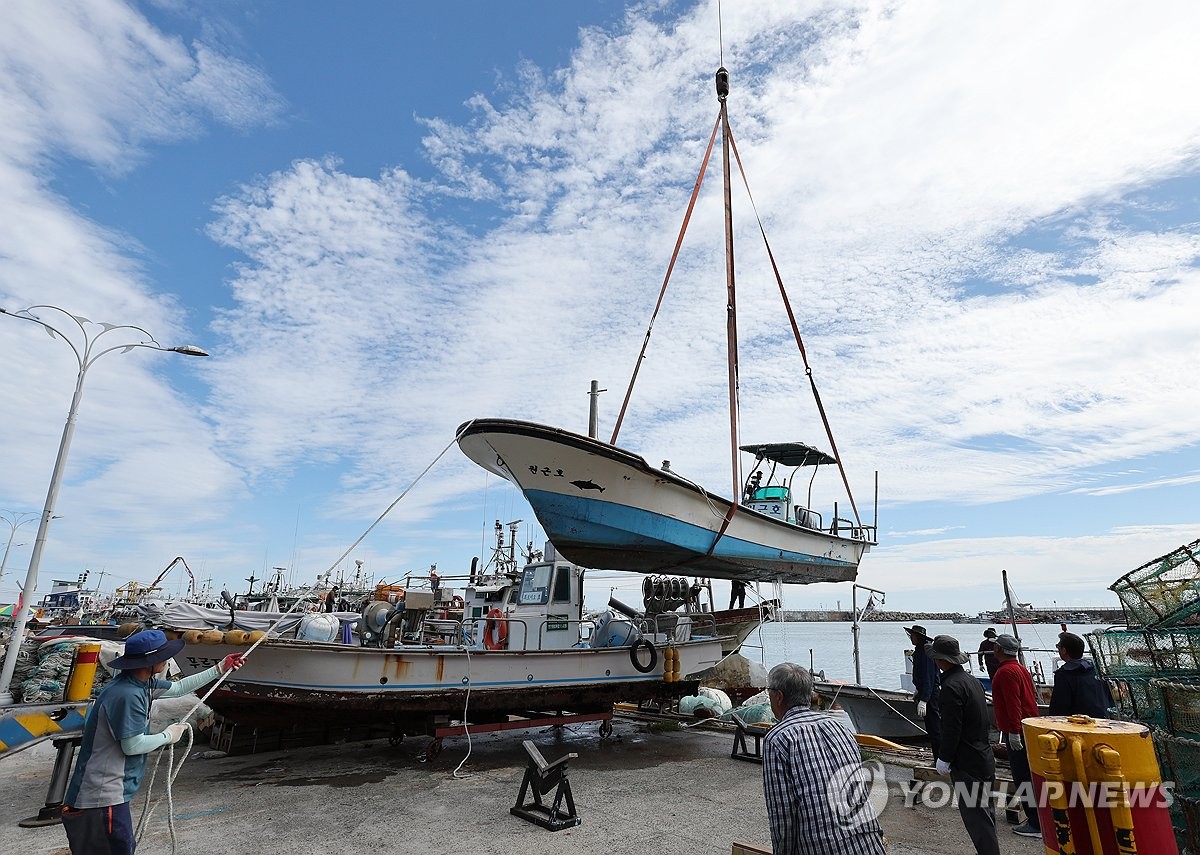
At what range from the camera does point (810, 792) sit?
8.01ft

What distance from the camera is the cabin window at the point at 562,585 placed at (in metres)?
10.2

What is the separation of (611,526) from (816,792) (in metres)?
6.44

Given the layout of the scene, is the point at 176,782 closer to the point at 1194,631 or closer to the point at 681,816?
the point at 681,816

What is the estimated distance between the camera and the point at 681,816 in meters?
5.75

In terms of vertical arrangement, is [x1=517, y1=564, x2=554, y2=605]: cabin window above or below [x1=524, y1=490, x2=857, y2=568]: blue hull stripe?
below

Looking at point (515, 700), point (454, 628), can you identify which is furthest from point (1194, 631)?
point (454, 628)

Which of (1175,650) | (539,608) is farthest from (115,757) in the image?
(539,608)

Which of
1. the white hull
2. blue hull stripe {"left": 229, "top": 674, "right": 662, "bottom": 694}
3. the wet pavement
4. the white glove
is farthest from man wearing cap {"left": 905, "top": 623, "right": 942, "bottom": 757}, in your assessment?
the white glove

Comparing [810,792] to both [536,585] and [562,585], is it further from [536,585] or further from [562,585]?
[536,585]

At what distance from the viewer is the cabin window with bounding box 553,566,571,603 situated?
10211mm

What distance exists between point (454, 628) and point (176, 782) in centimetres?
497

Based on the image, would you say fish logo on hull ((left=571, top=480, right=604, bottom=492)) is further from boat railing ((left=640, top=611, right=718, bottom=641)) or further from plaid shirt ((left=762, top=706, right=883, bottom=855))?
plaid shirt ((left=762, top=706, right=883, bottom=855))

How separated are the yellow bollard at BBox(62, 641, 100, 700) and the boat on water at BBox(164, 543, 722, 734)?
3.14ft

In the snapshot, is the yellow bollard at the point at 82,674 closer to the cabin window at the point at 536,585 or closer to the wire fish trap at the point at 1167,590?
the cabin window at the point at 536,585
